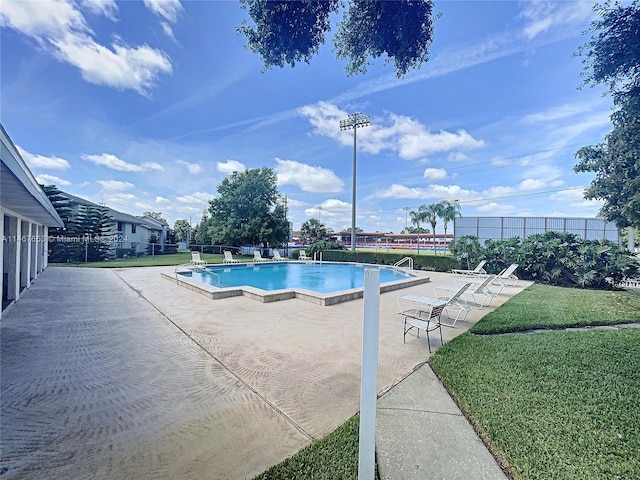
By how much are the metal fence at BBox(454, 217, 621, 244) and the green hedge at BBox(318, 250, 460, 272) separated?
12.2 feet

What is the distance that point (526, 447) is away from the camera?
2.26 meters

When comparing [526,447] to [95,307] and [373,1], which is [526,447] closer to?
[373,1]

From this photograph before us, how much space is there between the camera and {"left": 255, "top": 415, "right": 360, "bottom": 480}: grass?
1.96 metres

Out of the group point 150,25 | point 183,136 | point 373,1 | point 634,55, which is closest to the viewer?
point 373,1

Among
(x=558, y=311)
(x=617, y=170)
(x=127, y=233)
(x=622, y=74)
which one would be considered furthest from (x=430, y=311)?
(x=127, y=233)

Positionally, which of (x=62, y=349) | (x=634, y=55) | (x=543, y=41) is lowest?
(x=62, y=349)

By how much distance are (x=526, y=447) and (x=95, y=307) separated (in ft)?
28.8

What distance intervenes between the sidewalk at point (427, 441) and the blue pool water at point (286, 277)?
7805 mm

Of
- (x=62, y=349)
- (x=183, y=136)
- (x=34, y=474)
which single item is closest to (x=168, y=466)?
(x=34, y=474)

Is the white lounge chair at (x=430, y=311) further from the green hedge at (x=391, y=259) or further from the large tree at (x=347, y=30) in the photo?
the green hedge at (x=391, y=259)

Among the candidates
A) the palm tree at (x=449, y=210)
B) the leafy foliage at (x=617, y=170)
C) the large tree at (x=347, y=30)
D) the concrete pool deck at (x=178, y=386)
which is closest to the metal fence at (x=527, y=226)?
the leafy foliage at (x=617, y=170)

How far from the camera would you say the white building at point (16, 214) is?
313 centimetres

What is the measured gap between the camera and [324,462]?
2105mm

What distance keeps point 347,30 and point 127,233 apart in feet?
102
